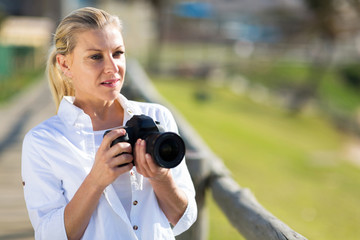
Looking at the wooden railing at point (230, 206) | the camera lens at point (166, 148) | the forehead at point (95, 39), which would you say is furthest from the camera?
the wooden railing at point (230, 206)

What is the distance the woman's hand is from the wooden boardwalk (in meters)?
2.54

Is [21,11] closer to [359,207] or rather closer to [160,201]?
[359,207]

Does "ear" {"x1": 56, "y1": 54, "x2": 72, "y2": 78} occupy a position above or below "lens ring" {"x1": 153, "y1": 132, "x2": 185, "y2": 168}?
above

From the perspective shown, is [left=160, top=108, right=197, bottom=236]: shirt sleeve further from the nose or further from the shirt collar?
the nose

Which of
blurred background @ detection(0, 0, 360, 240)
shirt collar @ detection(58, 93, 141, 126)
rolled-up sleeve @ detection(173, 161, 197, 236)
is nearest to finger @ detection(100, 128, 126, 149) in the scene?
shirt collar @ detection(58, 93, 141, 126)

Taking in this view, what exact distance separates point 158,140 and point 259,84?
1168 inches

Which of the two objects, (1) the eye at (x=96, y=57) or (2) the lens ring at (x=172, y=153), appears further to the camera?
(1) the eye at (x=96, y=57)

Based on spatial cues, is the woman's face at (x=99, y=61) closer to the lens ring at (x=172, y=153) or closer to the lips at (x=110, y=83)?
the lips at (x=110, y=83)

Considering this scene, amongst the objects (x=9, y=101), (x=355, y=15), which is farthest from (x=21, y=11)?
(x=9, y=101)

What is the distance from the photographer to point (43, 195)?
1.85 metres

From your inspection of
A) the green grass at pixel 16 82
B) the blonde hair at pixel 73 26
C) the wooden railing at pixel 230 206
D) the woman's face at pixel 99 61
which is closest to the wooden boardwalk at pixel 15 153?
the green grass at pixel 16 82

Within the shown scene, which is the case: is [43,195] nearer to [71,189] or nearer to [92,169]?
[71,189]

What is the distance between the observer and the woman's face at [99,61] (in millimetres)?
1935

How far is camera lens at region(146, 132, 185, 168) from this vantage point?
170 cm
